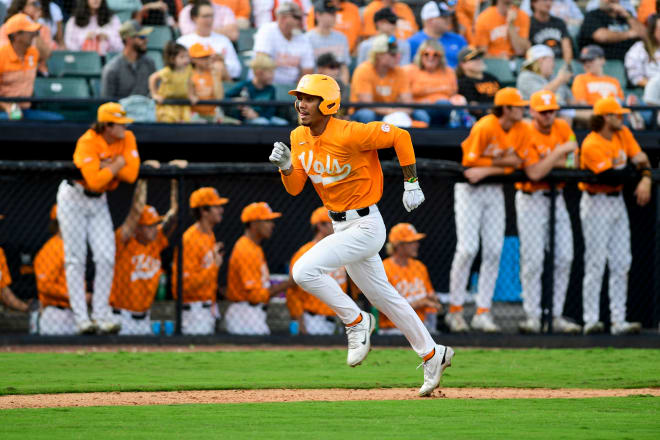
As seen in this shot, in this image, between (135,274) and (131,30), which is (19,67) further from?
(135,274)

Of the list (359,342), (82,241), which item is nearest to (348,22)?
(82,241)

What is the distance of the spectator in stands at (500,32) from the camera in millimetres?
13375

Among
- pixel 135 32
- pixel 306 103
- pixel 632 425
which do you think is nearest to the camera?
pixel 632 425

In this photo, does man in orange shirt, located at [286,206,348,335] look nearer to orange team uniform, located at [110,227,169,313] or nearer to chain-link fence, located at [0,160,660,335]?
chain-link fence, located at [0,160,660,335]

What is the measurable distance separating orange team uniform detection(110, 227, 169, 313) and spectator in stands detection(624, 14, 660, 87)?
612 cm

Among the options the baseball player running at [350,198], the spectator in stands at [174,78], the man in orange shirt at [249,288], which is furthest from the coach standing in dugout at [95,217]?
the baseball player running at [350,198]

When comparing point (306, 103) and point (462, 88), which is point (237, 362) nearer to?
point (306, 103)

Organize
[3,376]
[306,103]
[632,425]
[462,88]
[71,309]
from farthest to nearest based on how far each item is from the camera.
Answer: [462,88]
[71,309]
[3,376]
[306,103]
[632,425]

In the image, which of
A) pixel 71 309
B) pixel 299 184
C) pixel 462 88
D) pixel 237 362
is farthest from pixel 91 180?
pixel 462 88

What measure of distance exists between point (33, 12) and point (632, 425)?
801cm

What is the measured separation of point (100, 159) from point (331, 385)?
3.45 m

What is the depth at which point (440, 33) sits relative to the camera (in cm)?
1285

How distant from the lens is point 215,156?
1191 cm

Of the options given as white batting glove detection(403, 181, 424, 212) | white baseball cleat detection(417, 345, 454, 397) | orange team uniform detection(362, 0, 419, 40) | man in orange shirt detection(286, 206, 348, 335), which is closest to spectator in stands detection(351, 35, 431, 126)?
man in orange shirt detection(286, 206, 348, 335)
